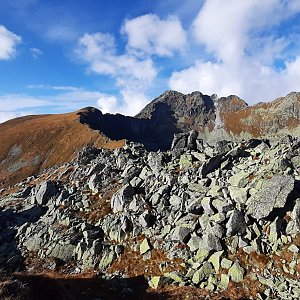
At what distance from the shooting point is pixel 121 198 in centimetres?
4112

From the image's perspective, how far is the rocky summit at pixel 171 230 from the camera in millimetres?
28062

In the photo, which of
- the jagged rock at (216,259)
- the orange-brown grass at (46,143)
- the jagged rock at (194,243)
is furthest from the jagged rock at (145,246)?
the orange-brown grass at (46,143)

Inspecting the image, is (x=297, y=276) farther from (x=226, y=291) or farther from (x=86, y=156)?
(x=86, y=156)

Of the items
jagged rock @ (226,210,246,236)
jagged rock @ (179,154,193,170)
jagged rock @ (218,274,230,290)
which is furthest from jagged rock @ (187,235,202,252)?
jagged rock @ (179,154,193,170)

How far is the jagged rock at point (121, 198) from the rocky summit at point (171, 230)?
0.14 meters

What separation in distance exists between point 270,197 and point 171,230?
423 inches

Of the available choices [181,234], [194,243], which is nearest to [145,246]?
[181,234]

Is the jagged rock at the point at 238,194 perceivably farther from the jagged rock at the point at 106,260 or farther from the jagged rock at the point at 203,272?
the jagged rock at the point at 106,260

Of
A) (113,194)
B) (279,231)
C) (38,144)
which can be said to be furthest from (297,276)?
(38,144)

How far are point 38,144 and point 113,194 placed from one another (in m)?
97.9

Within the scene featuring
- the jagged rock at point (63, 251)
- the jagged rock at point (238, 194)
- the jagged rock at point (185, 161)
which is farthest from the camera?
the jagged rock at point (185, 161)

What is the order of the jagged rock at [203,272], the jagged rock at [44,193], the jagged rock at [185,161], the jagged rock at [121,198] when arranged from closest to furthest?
the jagged rock at [203,272], the jagged rock at [121,198], the jagged rock at [185,161], the jagged rock at [44,193]

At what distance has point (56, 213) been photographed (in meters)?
42.9

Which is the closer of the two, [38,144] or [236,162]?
[236,162]
